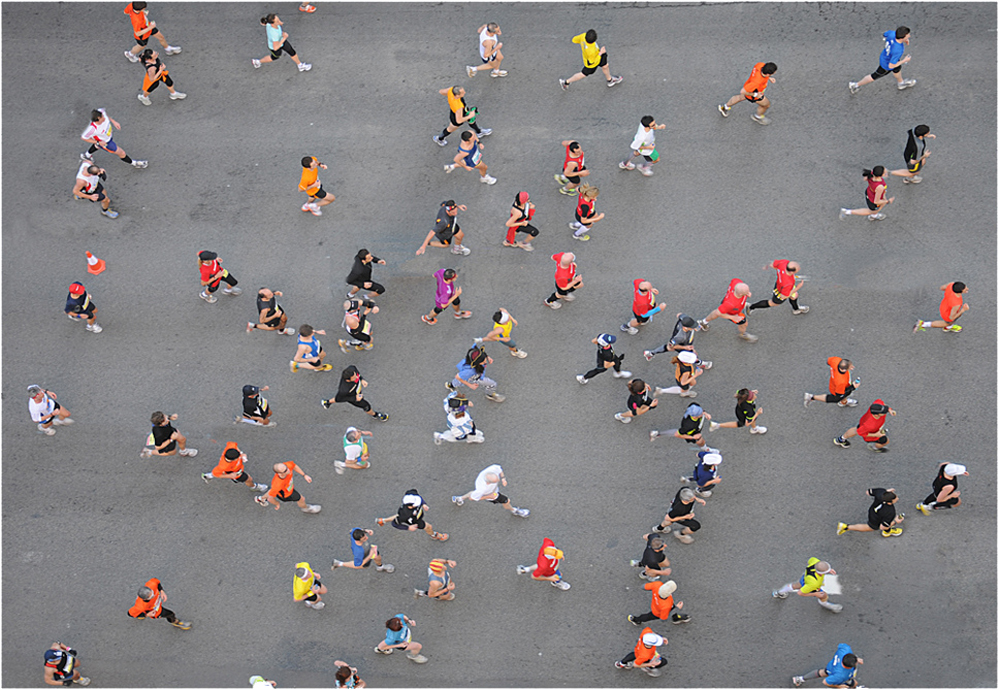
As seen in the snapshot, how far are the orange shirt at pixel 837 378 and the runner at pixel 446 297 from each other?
17.3ft

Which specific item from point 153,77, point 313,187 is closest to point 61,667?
point 313,187

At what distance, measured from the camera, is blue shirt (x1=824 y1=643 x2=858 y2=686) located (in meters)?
10.8

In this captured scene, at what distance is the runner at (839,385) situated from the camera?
12172 mm

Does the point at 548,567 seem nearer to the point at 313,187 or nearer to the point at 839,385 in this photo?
the point at 839,385

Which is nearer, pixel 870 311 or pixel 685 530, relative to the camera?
pixel 685 530

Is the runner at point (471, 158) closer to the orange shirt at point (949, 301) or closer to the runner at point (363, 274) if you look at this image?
the runner at point (363, 274)

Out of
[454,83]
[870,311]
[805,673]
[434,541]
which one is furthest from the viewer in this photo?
[454,83]

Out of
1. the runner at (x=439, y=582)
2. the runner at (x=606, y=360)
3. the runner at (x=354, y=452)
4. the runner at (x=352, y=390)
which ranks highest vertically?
the runner at (x=606, y=360)

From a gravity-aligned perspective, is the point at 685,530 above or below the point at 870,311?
below

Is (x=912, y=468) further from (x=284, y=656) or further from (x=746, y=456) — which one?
(x=284, y=656)

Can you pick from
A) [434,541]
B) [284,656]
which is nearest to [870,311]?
[434,541]

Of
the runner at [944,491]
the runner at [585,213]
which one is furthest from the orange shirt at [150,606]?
the runner at [944,491]

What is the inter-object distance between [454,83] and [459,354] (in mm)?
→ 5009

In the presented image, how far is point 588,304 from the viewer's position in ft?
45.9
